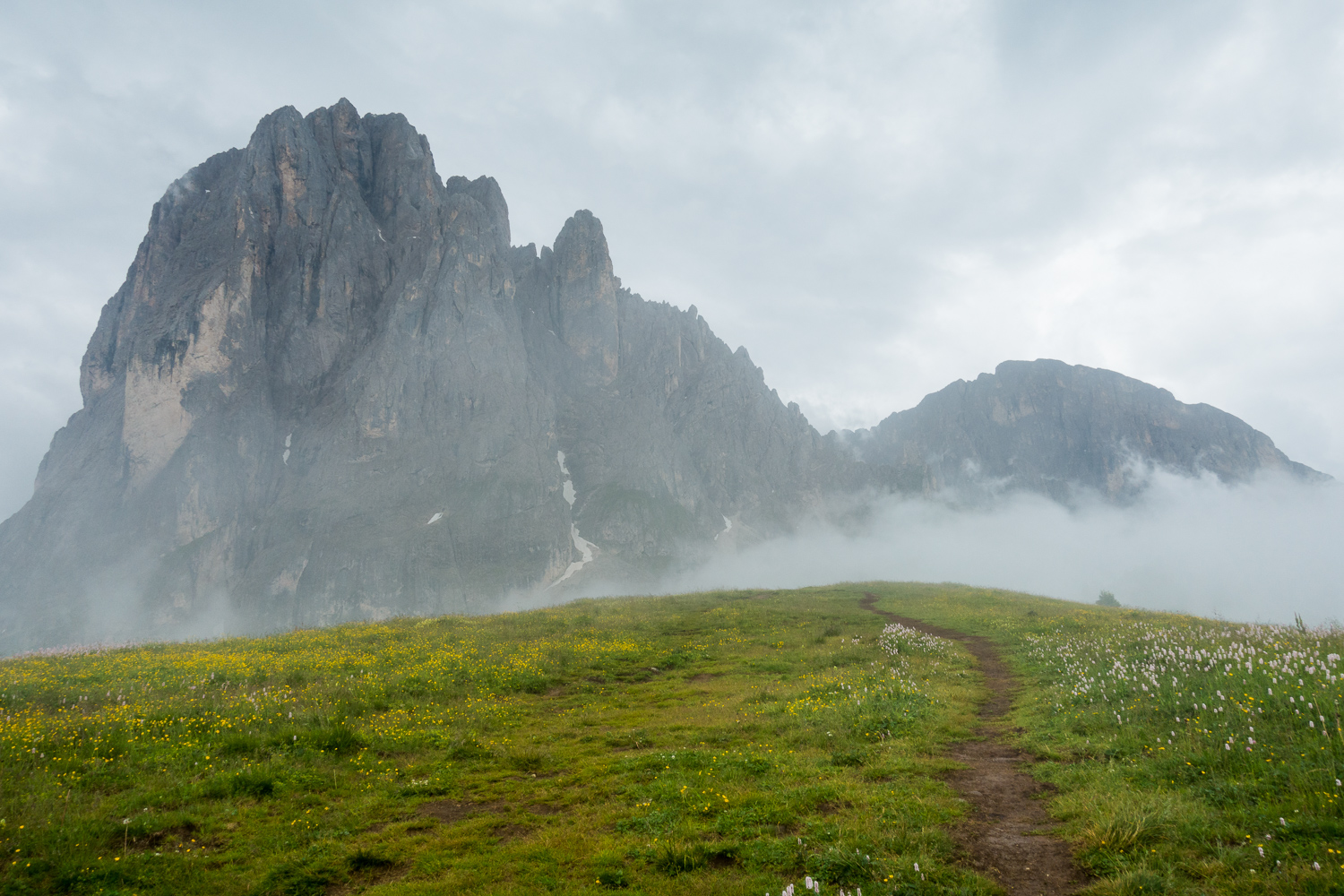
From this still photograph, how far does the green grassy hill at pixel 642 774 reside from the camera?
319 inches

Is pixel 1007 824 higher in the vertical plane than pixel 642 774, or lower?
higher

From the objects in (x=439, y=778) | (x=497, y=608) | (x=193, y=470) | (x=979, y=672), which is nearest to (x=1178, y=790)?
(x=439, y=778)

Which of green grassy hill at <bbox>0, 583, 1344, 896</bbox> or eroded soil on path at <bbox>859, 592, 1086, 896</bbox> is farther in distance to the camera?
green grassy hill at <bbox>0, 583, 1344, 896</bbox>

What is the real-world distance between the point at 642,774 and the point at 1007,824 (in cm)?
708

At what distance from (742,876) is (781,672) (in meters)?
17.7

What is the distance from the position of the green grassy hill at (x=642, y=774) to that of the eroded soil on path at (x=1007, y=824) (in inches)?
13.3

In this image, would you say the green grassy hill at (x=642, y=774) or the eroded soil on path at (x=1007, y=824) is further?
the green grassy hill at (x=642, y=774)

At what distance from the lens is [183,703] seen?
15.8 meters

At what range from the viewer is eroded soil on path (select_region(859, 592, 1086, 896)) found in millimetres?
7691

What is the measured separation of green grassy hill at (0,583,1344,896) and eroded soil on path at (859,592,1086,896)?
34 cm

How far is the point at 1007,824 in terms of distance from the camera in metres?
9.39

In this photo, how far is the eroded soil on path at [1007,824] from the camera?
25.2 feet

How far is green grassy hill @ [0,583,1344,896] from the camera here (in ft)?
26.6

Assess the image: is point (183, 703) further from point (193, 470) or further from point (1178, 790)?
point (193, 470)
